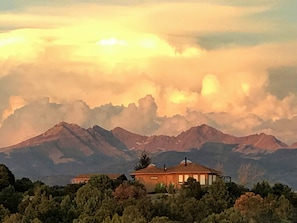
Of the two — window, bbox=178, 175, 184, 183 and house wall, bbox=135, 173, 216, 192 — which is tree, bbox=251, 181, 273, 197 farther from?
window, bbox=178, 175, 184, 183

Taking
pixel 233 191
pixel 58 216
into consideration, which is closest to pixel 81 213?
pixel 58 216

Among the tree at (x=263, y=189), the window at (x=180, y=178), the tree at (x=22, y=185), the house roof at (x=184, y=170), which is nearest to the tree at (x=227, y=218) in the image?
the tree at (x=263, y=189)

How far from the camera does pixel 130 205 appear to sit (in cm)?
8894

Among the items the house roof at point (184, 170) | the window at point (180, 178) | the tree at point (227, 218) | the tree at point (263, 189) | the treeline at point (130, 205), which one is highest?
the house roof at point (184, 170)

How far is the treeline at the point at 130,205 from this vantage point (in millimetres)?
85663

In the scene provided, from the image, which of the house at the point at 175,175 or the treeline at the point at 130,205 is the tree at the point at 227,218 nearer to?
the treeline at the point at 130,205

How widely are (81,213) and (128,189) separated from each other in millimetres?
15136

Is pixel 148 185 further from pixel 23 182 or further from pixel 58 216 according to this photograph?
pixel 58 216

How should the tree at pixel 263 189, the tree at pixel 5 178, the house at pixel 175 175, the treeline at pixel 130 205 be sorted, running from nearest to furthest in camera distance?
the treeline at pixel 130 205, the tree at pixel 5 178, the tree at pixel 263 189, the house at pixel 175 175

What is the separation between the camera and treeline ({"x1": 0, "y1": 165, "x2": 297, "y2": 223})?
85.7 meters

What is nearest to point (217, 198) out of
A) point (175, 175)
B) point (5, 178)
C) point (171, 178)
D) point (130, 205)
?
point (130, 205)

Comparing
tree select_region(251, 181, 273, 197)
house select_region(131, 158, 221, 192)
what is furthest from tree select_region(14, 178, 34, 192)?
tree select_region(251, 181, 273, 197)

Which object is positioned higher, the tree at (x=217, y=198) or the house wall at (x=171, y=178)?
the house wall at (x=171, y=178)

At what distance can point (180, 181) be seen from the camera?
465 ft
